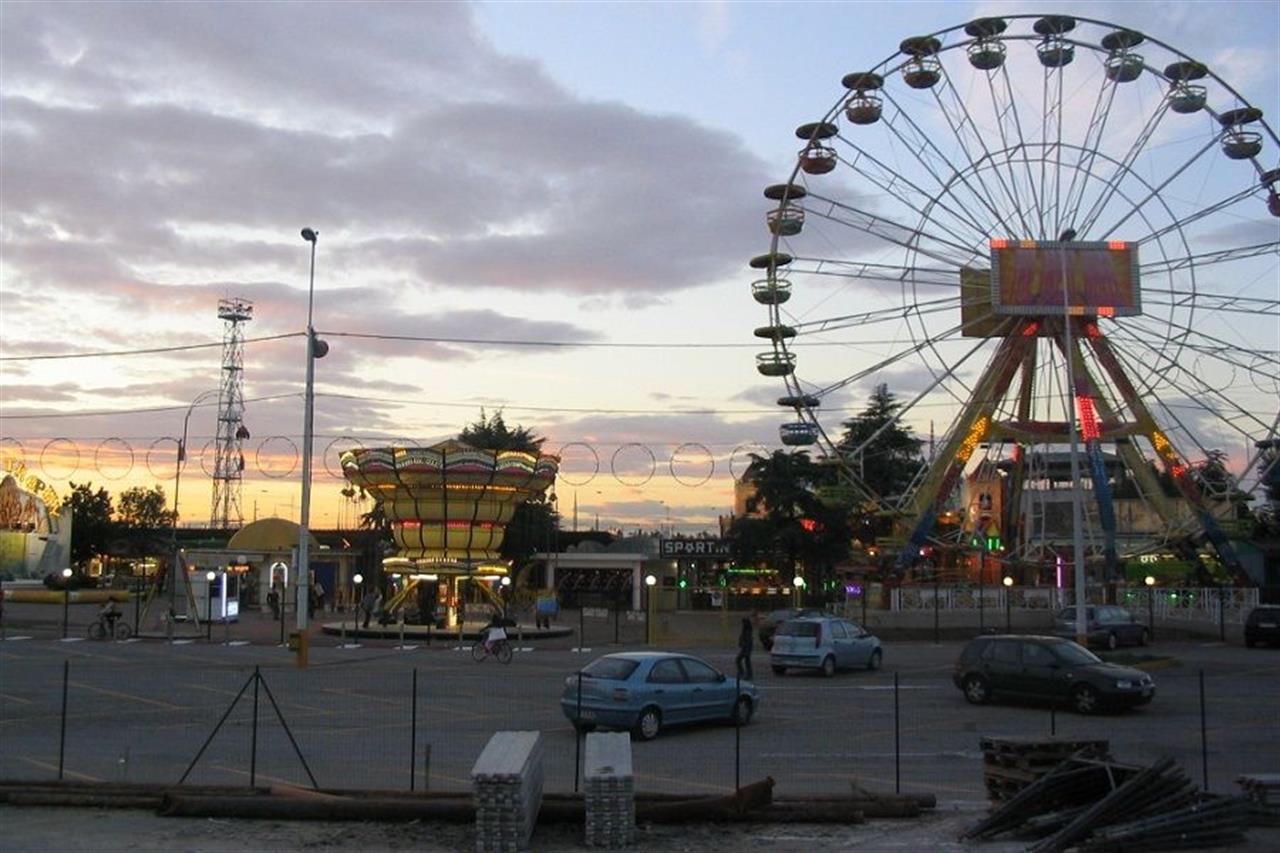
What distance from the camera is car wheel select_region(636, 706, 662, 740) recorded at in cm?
2052

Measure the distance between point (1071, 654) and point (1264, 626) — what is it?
2027 cm

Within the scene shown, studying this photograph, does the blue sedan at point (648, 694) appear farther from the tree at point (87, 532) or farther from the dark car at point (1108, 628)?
the tree at point (87, 532)

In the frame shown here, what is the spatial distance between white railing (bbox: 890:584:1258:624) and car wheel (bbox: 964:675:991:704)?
2324 centimetres

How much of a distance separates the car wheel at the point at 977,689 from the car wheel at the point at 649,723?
780cm

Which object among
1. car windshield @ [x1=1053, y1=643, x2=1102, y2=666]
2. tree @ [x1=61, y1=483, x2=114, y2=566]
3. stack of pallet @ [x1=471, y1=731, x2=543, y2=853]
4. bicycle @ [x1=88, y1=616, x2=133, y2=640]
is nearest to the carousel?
bicycle @ [x1=88, y1=616, x2=133, y2=640]

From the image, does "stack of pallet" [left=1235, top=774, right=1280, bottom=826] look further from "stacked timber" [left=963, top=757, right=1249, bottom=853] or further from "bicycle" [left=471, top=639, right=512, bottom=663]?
"bicycle" [left=471, top=639, right=512, bottom=663]

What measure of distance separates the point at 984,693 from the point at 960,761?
292 inches

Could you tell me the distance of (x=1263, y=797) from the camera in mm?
13602

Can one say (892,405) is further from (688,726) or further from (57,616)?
(688,726)

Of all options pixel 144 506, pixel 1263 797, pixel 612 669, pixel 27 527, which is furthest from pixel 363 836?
pixel 144 506

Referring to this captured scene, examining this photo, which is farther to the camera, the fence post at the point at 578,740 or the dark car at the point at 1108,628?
the dark car at the point at 1108,628

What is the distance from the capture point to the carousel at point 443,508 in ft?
174

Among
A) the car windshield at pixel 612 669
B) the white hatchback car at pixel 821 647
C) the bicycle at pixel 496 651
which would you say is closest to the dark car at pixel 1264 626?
the white hatchback car at pixel 821 647

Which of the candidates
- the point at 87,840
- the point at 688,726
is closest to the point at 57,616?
the point at 688,726
